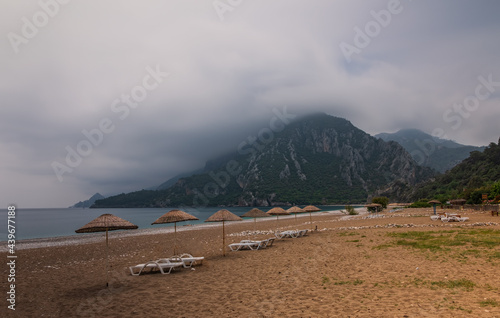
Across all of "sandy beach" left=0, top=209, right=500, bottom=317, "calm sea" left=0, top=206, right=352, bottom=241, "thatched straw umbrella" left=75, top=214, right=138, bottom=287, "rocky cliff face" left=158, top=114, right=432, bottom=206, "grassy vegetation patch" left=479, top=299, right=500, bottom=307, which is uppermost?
"rocky cliff face" left=158, top=114, right=432, bottom=206

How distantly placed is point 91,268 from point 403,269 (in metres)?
12.3

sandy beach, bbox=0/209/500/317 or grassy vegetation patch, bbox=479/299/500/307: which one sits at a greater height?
grassy vegetation patch, bbox=479/299/500/307

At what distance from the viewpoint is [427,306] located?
18.8ft

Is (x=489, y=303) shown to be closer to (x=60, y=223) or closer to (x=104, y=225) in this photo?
(x=104, y=225)

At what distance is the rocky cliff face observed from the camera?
402 ft

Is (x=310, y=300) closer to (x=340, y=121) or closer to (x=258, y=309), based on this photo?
(x=258, y=309)

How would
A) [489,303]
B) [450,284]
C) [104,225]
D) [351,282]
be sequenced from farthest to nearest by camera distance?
[104,225] → [351,282] → [450,284] → [489,303]

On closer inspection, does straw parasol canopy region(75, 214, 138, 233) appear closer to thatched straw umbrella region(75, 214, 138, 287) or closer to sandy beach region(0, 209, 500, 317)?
thatched straw umbrella region(75, 214, 138, 287)

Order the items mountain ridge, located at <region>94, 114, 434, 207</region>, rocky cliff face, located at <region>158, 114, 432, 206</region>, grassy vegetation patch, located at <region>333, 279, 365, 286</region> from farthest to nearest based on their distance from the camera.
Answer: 1. mountain ridge, located at <region>94, 114, 434, 207</region>
2. rocky cliff face, located at <region>158, 114, 432, 206</region>
3. grassy vegetation patch, located at <region>333, 279, 365, 286</region>

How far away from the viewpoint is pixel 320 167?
135375mm

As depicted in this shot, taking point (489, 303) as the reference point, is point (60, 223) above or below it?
below

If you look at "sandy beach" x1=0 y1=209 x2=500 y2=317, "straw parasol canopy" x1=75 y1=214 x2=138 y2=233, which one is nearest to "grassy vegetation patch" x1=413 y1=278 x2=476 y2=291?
"sandy beach" x1=0 y1=209 x2=500 y2=317

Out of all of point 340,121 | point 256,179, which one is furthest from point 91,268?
point 340,121
